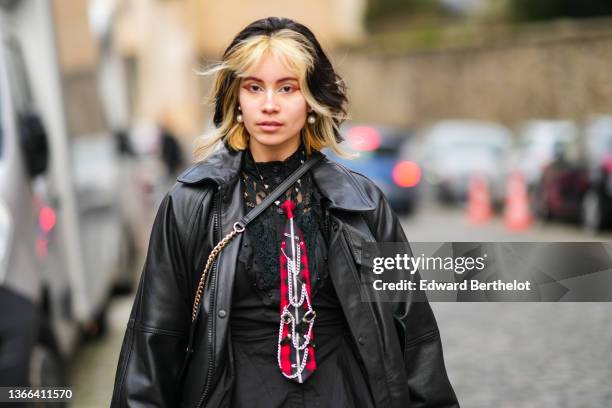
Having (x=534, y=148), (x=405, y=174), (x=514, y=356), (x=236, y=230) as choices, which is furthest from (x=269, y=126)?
(x=534, y=148)

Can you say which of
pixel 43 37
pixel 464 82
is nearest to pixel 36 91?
pixel 43 37

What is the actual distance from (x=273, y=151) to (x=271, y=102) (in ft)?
0.59

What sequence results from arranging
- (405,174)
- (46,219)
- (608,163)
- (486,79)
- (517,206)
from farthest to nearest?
(486,79) < (405,174) < (517,206) < (608,163) < (46,219)

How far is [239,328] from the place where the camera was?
109 inches

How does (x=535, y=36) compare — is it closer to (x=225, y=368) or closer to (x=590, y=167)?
(x=590, y=167)

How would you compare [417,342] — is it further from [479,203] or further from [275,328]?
[479,203]

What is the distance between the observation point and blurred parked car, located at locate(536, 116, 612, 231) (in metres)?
15.6

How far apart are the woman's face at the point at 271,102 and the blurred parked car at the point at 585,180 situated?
13.3 m

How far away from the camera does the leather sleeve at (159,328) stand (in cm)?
272

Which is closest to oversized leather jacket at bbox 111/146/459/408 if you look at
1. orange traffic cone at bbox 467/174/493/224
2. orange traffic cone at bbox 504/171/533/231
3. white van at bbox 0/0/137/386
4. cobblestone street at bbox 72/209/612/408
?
white van at bbox 0/0/137/386

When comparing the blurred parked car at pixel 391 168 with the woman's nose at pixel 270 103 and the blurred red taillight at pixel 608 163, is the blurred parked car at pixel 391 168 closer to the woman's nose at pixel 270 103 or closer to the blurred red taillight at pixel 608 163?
the blurred red taillight at pixel 608 163

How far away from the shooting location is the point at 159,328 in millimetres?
2748

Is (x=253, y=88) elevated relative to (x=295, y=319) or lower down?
elevated

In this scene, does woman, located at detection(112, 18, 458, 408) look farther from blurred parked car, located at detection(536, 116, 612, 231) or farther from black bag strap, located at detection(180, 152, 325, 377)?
blurred parked car, located at detection(536, 116, 612, 231)
